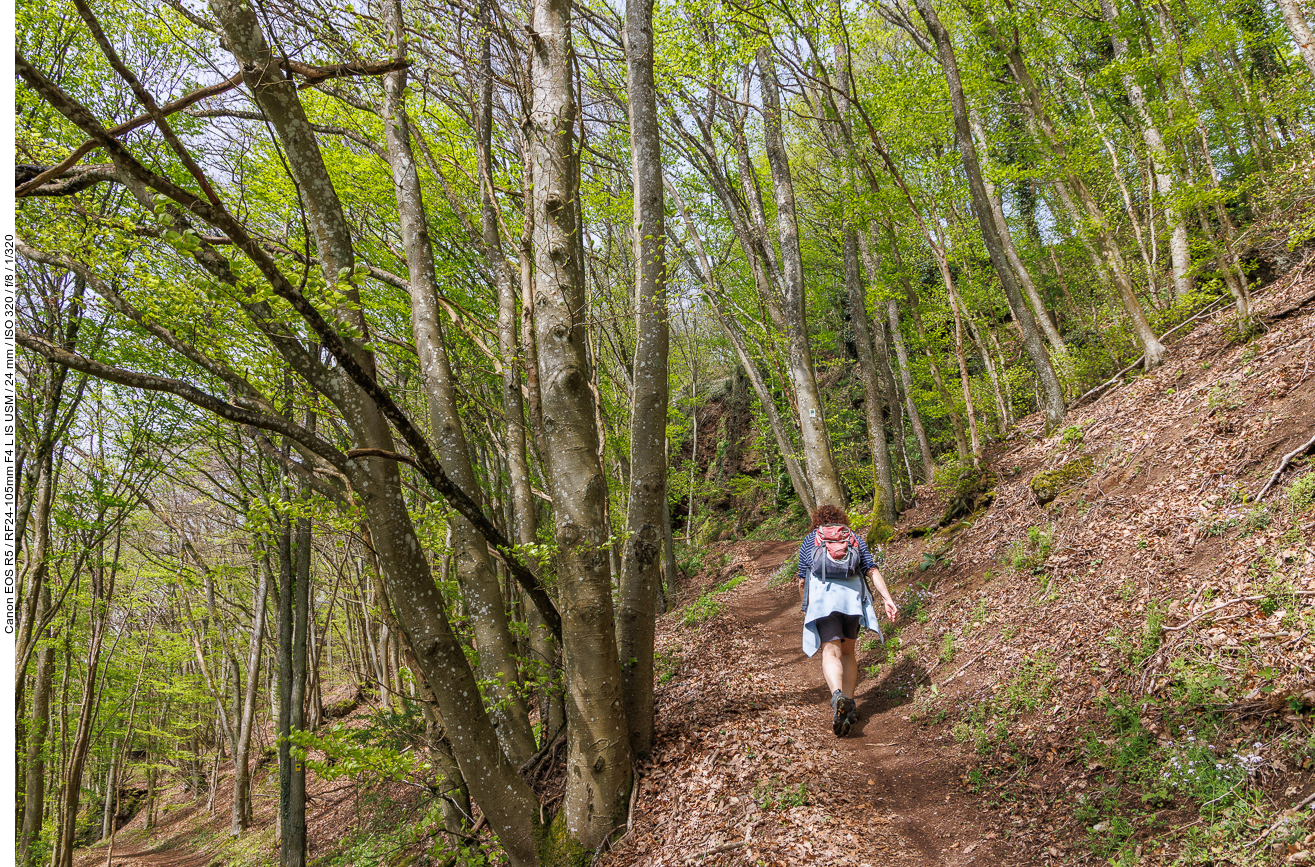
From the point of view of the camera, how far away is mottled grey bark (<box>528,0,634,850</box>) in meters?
3.49

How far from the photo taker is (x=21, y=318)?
6367mm

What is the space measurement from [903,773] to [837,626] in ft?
3.56

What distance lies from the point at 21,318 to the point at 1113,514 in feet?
39.6

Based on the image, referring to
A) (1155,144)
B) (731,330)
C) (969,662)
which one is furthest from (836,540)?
(1155,144)

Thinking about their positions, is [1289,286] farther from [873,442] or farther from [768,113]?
[768,113]

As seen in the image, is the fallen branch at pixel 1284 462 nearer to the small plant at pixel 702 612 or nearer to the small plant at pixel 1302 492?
the small plant at pixel 1302 492

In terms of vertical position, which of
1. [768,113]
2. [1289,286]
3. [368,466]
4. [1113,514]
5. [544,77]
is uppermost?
[768,113]

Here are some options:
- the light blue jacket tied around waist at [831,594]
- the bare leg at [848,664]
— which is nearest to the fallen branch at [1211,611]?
the light blue jacket tied around waist at [831,594]

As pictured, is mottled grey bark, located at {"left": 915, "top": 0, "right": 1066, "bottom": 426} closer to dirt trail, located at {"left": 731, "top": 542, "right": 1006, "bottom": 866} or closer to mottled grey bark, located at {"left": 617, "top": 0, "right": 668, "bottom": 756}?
dirt trail, located at {"left": 731, "top": 542, "right": 1006, "bottom": 866}

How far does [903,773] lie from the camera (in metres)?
3.76

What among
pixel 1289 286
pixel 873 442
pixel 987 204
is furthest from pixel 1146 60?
pixel 873 442

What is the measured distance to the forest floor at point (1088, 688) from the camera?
2531mm

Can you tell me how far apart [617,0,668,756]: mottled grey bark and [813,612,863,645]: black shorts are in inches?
59.4

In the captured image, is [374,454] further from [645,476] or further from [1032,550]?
[1032,550]
